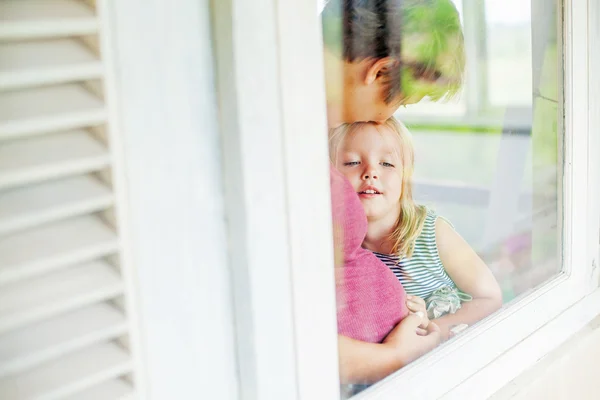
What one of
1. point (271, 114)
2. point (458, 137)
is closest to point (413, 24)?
point (458, 137)

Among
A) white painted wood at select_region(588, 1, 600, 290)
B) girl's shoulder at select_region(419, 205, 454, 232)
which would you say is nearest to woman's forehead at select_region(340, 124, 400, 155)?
girl's shoulder at select_region(419, 205, 454, 232)

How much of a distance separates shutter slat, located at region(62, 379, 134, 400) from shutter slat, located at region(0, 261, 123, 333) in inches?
3.1

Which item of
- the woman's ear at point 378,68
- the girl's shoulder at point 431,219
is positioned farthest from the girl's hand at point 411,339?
the woman's ear at point 378,68

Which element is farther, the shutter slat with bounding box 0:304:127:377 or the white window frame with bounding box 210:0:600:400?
the white window frame with bounding box 210:0:600:400

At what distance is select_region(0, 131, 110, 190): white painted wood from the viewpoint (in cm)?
55

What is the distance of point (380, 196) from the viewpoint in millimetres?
932

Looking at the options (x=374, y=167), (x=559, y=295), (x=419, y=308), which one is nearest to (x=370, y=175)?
(x=374, y=167)

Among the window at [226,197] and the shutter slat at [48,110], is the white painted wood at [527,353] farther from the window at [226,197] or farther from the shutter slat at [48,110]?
the shutter slat at [48,110]

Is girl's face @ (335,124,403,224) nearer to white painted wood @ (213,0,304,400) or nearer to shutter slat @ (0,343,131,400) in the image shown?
white painted wood @ (213,0,304,400)

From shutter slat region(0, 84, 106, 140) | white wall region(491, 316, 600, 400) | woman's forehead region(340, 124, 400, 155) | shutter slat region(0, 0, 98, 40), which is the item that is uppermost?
shutter slat region(0, 0, 98, 40)

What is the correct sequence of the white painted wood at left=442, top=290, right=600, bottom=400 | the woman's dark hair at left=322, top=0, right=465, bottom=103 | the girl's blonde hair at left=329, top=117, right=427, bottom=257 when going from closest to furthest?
the woman's dark hair at left=322, top=0, right=465, bottom=103 < the girl's blonde hair at left=329, top=117, right=427, bottom=257 < the white painted wood at left=442, top=290, right=600, bottom=400

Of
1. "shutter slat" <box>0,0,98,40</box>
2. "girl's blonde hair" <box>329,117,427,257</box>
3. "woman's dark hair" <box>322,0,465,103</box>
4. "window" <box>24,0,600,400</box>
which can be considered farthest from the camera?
"girl's blonde hair" <box>329,117,427,257</box>

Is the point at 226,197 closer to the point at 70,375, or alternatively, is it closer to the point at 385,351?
the point at 70,375

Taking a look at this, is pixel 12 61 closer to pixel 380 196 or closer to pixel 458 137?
pixel 380 196
